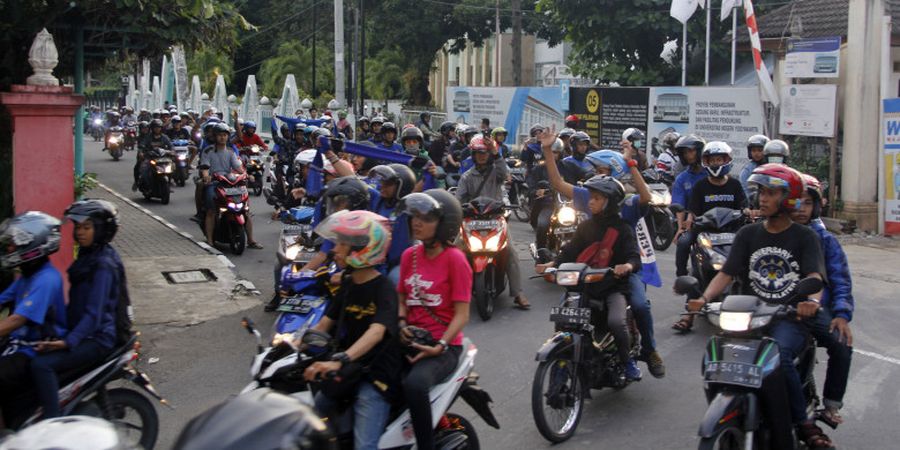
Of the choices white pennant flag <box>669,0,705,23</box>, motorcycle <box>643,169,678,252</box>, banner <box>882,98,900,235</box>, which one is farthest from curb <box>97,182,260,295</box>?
white pennant flag <box>669,0,705,23</box>

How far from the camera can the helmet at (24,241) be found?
5363mm

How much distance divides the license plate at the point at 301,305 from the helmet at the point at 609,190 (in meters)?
2.02

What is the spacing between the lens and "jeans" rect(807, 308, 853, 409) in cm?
571

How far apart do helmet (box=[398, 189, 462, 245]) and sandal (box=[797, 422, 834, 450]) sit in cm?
235

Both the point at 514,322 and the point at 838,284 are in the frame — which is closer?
the point at 838,284

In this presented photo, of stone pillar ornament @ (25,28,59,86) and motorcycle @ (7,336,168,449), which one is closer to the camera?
motorcycle @ (7,336,168,449)

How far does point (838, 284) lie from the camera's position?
5.76 m

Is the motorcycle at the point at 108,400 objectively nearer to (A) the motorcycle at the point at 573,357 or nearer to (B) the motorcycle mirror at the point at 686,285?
(A) the motorcycle at the point at 573,357

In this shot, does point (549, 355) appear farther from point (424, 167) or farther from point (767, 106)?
point (767, 106)

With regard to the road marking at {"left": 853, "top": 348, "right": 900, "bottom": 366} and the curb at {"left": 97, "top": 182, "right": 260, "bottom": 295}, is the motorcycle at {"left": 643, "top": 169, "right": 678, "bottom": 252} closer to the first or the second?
the road marking at {"left": 853, "top": 348, "right": 900, "bottom": 366}

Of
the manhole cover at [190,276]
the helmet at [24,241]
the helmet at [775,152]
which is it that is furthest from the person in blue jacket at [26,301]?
the helmet at [775,152]

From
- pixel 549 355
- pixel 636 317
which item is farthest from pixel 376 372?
pixel 636 317

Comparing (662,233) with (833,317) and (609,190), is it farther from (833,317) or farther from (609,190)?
(833,317)

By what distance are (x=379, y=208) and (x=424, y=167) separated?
1.87 m
